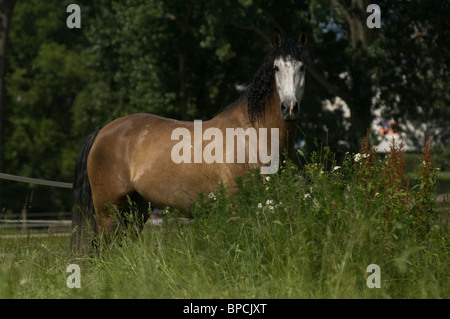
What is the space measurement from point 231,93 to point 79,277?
18562 millimetres

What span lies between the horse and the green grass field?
66cm

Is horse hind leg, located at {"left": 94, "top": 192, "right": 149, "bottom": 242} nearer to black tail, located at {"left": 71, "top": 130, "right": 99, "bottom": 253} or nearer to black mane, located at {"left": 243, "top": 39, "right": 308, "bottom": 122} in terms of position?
black tail, located at {"left": 71, "top": 130, "right": 99, "bottom": 253}

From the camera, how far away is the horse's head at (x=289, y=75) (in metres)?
6.65

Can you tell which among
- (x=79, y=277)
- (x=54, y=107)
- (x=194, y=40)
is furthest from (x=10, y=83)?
(x=79, y=277)

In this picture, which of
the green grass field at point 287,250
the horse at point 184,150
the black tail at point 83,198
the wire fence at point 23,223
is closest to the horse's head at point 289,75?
the horse at point 184,150

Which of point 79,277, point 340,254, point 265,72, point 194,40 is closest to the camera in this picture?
point 340,254

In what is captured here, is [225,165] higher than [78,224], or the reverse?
[225,165]

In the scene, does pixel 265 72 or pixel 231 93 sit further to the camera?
pixel 231 93

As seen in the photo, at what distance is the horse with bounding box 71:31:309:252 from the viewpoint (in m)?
7.05

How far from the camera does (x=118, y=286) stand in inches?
229

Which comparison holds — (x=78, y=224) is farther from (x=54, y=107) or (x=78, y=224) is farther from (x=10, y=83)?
(x=54, y=107)
